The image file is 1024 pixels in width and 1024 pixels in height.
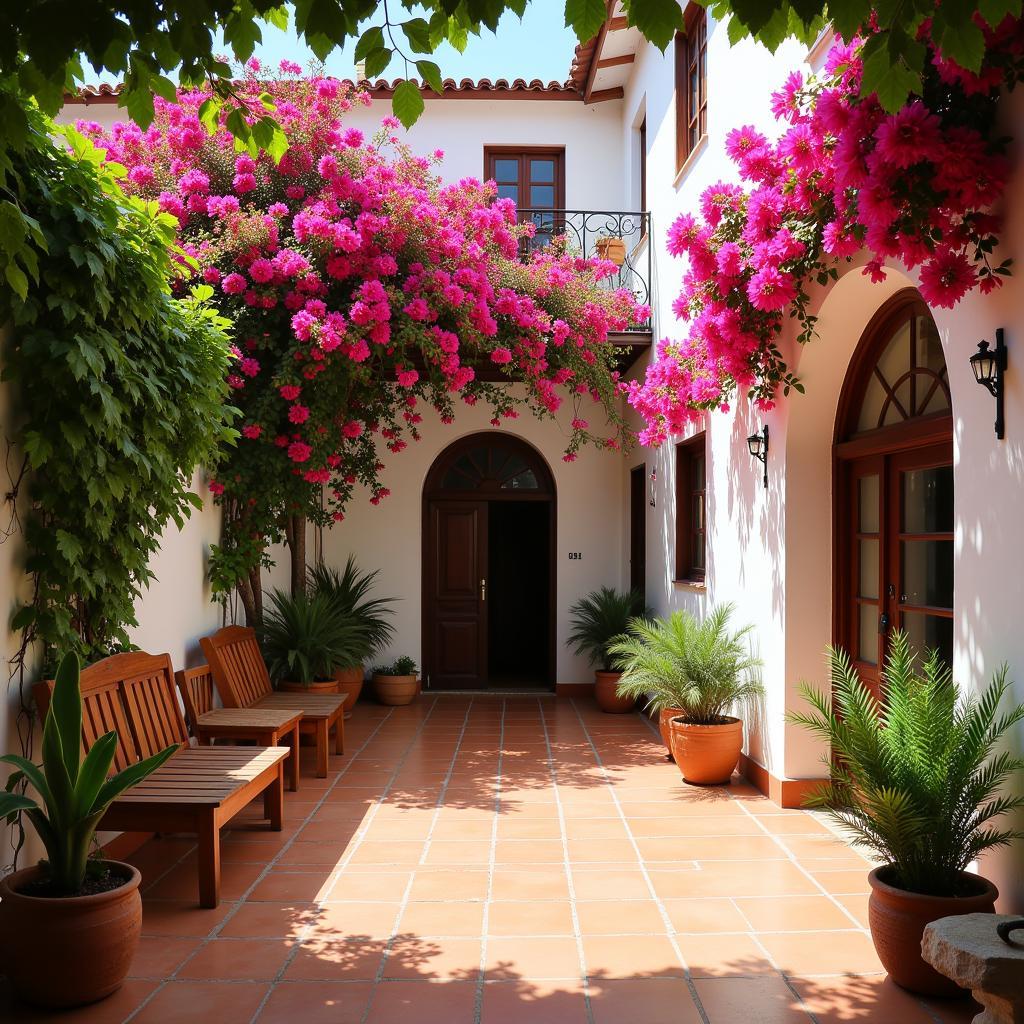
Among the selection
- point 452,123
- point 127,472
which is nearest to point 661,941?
point 127,472

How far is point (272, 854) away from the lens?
492 centimetres

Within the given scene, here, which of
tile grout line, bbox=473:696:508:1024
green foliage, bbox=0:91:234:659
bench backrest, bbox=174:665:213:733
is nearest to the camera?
tile grout line, bbox=473:696:508:1024

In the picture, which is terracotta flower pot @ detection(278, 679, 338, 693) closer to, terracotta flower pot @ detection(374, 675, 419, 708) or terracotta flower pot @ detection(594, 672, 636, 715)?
terracotta flower pot @ detection(374, 675, 419, 708)

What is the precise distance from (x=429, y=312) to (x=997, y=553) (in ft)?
→ 15.4

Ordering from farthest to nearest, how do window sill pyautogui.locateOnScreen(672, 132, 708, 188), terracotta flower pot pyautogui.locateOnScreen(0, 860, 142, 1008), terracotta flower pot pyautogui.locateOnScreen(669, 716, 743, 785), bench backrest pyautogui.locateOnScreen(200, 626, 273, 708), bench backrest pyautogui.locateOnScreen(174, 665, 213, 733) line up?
window sill pyautogui.locateOnScreen(672, 132, 708, 188) → bench backrest pyautogui.locateOnScreen(200, 626, 273, 708) → terracotta flower pot pyautogui.locateOnScreen(669, 716, 743, 785) → bench backrest pyautogui.locateOnScreen(174, 665, 213, 733) → terracotta flower pot pyautogui.locateOnScreen(0, 860, 142, 1008)

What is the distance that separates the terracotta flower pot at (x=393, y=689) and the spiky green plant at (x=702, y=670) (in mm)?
3876

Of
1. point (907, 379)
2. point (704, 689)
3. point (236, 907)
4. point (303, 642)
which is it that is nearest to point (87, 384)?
point (236, 907)

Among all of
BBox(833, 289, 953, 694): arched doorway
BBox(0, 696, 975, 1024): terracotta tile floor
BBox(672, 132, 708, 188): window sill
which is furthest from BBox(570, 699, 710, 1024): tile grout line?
BBox(672, 132, 708, 188): window sill

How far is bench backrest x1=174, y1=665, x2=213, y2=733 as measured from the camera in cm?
568

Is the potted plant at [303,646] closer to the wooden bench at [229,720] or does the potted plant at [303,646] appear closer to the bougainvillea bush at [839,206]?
the wooden bench at [229,720]

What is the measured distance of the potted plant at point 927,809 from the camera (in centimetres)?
322

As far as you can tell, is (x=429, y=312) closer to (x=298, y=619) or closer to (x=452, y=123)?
(x=298, y=619)

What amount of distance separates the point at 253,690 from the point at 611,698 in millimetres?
3650

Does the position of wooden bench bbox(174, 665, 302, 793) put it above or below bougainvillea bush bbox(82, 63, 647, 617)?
below
